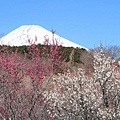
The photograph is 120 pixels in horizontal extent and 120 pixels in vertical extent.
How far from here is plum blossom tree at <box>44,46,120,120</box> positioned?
689cm

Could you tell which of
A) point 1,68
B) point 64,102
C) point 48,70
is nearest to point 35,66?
point 48,70

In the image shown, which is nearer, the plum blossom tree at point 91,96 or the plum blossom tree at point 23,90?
the plum blossom tree at point 91,96

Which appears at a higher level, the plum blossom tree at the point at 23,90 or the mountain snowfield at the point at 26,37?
the mountain snowfield at the point at 26,37

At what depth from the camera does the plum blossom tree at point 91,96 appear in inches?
271

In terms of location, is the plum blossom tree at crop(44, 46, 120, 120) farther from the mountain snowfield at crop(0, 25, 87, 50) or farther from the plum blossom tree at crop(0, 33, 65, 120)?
the mountain snowfield at crop(0, 25, 87, 50)

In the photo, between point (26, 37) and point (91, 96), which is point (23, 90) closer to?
point (26, 37)

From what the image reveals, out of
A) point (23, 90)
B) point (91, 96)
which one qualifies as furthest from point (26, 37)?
point (91, 96)

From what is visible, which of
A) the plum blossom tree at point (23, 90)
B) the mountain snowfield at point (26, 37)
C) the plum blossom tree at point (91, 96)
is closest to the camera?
the plum blossom tree at point (91, 96)

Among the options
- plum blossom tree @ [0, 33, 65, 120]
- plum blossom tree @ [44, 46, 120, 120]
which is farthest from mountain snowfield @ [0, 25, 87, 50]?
plum blossom tree @ [44, 46, 120, 120]

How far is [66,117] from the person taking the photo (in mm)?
7203

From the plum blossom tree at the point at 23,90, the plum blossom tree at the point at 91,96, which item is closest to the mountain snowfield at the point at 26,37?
the plum blossom tree at the point at 23,90

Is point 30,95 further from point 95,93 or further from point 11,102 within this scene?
point 95,93

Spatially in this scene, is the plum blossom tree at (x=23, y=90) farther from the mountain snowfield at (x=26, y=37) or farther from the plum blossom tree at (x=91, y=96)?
the plum blossom tree at (x=91, y=96)

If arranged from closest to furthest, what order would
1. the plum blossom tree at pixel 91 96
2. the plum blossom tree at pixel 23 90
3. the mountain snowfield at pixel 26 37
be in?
the plum blossom tree at pixel 91 96, the plum blossom tree at pixel 23 90, the mountain snowfield at pixel 26 37
